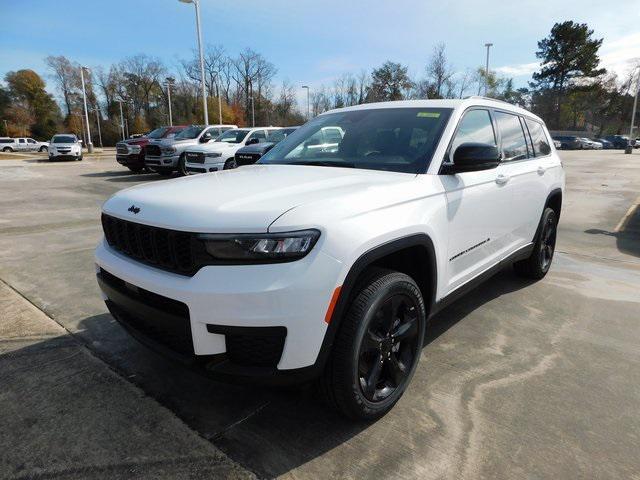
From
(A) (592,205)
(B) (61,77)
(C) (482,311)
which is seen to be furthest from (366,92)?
(C) (482,311)

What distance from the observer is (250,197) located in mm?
2193

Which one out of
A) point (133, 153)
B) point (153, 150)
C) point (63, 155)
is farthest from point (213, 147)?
point (63, 155)

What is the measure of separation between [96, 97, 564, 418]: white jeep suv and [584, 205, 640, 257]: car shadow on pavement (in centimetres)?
419

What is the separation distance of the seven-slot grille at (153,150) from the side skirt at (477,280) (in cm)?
1379

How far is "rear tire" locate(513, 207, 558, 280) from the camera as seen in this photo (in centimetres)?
458

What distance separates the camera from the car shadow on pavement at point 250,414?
2215 mm

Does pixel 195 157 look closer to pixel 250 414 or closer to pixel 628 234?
pixel 628 234

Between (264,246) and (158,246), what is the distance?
2.04ft

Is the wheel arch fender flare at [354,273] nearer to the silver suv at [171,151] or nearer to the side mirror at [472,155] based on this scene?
the side mirror at [472,155]

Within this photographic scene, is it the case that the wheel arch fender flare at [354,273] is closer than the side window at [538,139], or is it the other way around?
the wheel arch fender flare at [354,273]

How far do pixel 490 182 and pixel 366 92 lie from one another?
218 ft

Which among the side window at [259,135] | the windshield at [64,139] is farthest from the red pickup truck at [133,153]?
the windshield at [64,139]

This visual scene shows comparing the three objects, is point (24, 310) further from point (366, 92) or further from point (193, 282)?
point (366, 92)

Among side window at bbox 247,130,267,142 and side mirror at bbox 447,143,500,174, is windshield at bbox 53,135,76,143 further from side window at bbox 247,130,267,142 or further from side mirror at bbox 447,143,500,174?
side mirror at bbox 447,143,500,174
